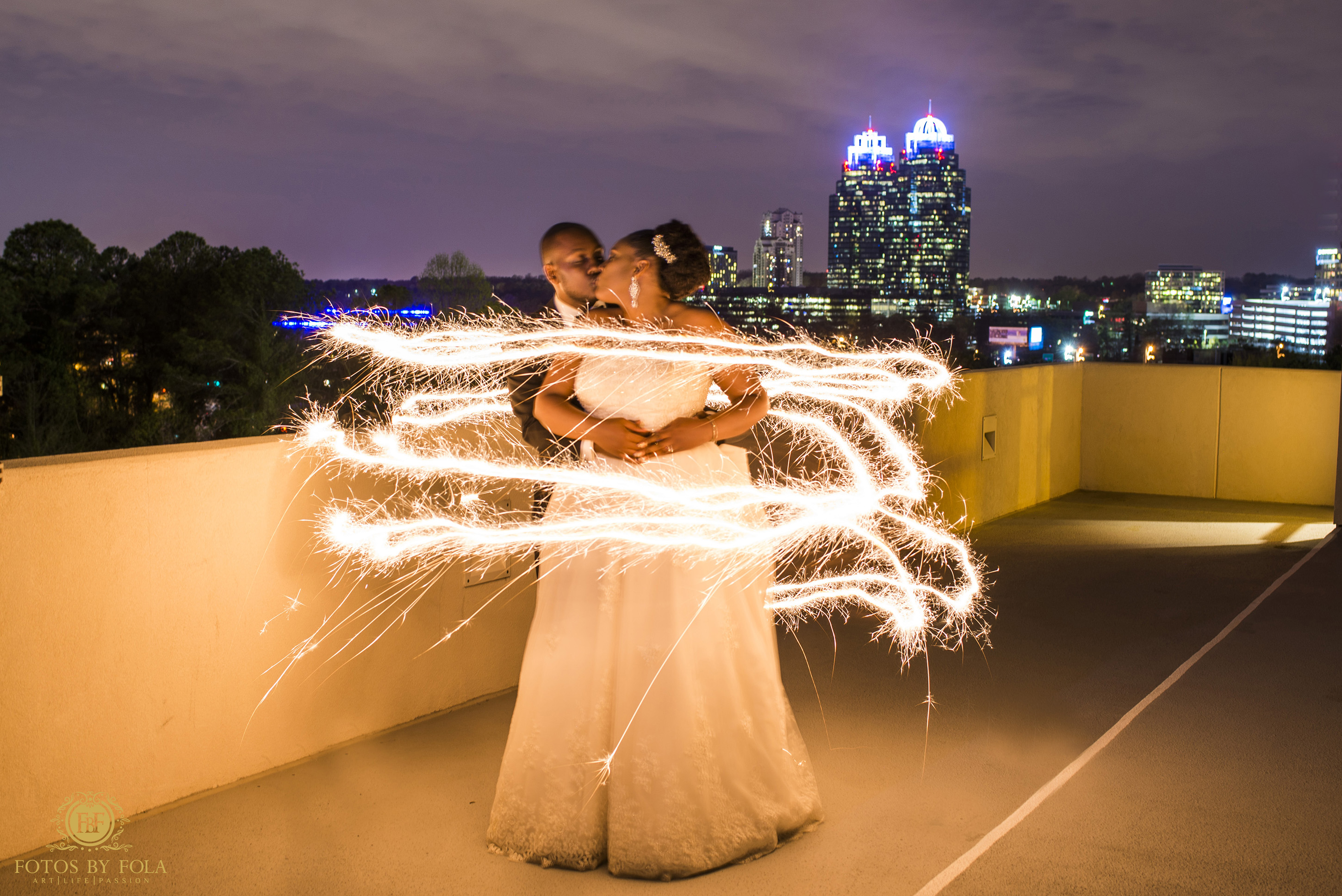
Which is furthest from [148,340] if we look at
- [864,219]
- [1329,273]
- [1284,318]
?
[864,219]

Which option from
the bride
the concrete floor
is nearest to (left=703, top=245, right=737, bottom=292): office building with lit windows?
the bride

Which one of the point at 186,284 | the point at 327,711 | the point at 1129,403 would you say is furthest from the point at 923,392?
the point at 186,284

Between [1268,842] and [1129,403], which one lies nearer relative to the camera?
[1268,842]

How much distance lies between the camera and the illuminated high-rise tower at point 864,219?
102 m

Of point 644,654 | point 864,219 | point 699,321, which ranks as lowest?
point 644,654

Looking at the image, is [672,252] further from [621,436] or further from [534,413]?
[534,413]

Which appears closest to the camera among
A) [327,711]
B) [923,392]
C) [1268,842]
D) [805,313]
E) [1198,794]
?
[1268,842]

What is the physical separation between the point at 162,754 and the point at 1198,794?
10.6 feet

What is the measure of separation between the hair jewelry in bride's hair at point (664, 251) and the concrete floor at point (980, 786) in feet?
5.37

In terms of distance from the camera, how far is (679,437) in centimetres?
268

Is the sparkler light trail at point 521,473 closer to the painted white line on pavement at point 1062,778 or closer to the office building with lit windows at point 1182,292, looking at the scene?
the painted white line on pavement at point 1062,778

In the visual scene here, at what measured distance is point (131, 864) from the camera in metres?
2.77

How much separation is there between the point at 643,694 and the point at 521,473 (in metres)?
0.67

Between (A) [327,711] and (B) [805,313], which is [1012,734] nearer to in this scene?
(A) [327,711]
